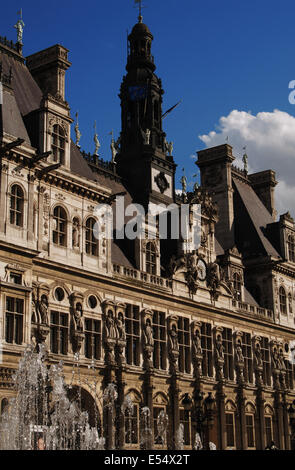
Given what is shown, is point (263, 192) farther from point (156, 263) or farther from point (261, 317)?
point (156, 263)

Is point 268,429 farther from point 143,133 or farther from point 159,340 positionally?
point 143,133

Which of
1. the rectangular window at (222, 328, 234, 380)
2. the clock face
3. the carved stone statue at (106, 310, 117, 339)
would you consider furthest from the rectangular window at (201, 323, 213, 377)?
the carved stone statue at (106, 310, 117, 339)

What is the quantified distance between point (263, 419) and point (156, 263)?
15.8 m

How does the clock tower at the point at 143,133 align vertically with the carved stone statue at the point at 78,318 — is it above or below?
above

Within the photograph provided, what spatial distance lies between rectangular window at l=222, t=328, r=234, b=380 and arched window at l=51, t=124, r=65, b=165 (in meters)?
19.7

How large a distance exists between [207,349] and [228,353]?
318cm

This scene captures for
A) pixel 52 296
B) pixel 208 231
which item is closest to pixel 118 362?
pixel 52 296

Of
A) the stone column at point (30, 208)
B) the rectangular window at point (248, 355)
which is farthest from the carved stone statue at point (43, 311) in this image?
the rectangular window at point (248, 355)

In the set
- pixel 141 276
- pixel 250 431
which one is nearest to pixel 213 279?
pixel 141 276

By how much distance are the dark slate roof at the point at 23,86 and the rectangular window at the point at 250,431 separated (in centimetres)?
2753

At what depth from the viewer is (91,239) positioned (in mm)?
43906

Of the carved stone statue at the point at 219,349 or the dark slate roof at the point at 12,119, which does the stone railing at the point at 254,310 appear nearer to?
the carved stone statue at the point at 219,349

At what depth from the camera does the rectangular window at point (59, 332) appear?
3969cm
